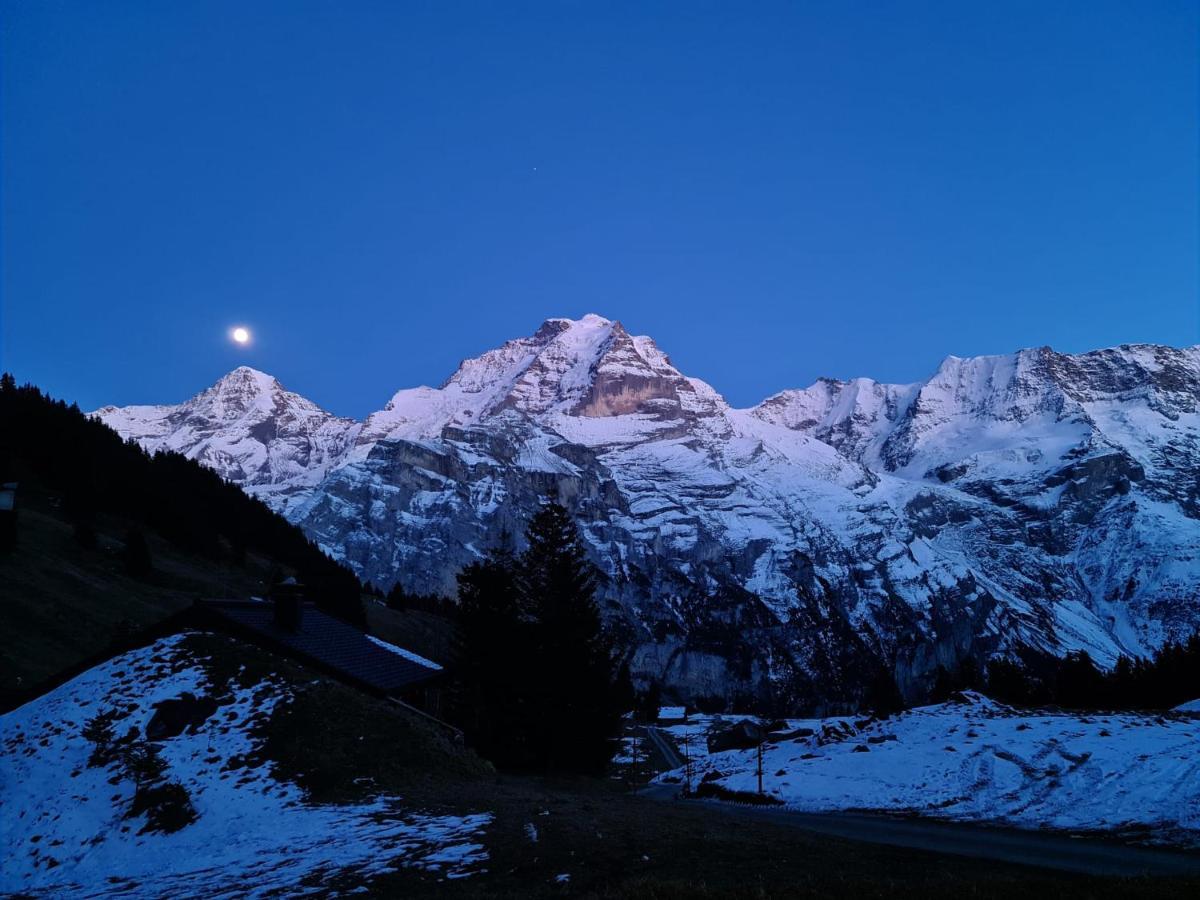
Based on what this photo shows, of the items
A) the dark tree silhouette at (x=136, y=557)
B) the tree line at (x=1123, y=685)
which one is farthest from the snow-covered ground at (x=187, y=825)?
the tree line at (x=1123, y=685)

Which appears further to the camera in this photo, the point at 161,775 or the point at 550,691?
the point at 550,691

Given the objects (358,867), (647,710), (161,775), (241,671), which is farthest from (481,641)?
(647,710)

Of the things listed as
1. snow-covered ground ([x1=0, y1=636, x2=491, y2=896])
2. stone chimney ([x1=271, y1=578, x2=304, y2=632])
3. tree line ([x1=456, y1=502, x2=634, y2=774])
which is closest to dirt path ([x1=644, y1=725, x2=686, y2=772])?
tree line ([x1=456, y1=502, x2=634, y2=774])

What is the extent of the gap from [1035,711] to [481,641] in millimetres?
28946

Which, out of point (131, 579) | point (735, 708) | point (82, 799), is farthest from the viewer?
point (735, 708)

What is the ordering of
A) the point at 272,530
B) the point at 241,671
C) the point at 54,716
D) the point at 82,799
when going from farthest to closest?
1. the point at 272,530
2. the point at 241,671
3. the point at 54,716
4. the point at 82,799

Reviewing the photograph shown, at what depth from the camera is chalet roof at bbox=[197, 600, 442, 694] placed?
33.1 m

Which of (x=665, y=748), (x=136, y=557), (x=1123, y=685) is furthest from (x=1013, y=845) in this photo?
(x=665, y=748)

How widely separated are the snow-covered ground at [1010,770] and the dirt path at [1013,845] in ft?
5.46

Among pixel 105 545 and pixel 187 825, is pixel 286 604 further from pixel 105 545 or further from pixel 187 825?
pixel 105 545

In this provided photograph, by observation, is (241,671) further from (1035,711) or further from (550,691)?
(1035,711)

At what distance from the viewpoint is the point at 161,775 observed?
23.2 metres

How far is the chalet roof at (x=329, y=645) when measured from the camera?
109ft

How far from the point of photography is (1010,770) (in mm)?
27656
